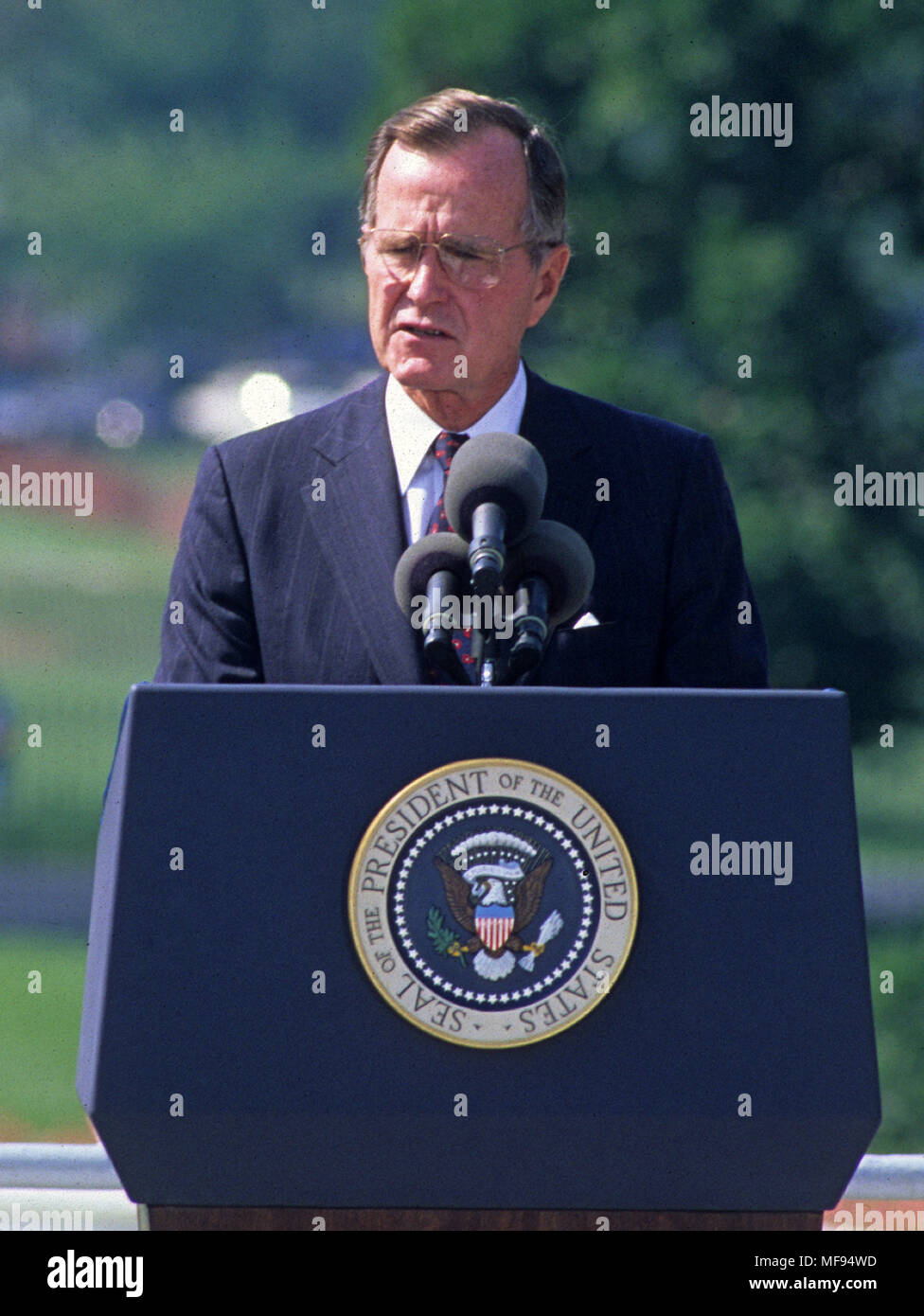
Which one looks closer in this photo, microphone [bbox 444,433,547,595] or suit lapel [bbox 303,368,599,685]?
microphone [bbox 444,433,547,595]

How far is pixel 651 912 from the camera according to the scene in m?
1.98

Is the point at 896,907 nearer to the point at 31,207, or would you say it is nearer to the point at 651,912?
the point at 31,207

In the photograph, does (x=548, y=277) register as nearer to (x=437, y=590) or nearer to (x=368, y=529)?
(x=368, y=529)

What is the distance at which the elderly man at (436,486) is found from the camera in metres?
Answer: 2.57

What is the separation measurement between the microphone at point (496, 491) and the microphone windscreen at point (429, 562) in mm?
18

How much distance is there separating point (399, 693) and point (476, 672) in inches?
8.8

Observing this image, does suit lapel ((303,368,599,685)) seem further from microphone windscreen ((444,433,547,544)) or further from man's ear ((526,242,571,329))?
microphone windscreen ((444,433,547,544))

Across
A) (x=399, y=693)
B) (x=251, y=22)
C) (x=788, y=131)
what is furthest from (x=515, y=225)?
(x=251, y=22)

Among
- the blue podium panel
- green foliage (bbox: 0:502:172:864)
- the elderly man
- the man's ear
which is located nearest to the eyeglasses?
the elderly man

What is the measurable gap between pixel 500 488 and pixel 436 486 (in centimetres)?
61

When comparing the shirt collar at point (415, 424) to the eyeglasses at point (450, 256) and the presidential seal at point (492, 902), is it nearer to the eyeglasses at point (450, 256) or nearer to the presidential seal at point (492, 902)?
the eyeglasses at point (450, 256)

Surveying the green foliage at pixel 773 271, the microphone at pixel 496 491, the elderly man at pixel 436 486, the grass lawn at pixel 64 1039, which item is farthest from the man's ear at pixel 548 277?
the green foliage at pixel 773 271

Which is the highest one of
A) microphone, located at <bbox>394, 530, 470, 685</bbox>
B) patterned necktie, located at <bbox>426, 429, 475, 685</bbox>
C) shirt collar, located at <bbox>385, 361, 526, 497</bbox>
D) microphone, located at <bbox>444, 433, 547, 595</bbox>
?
shirt collar, located at <bbox>385, 361, 526, 497</bbox>

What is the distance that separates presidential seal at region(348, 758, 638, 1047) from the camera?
1959 millimetres
